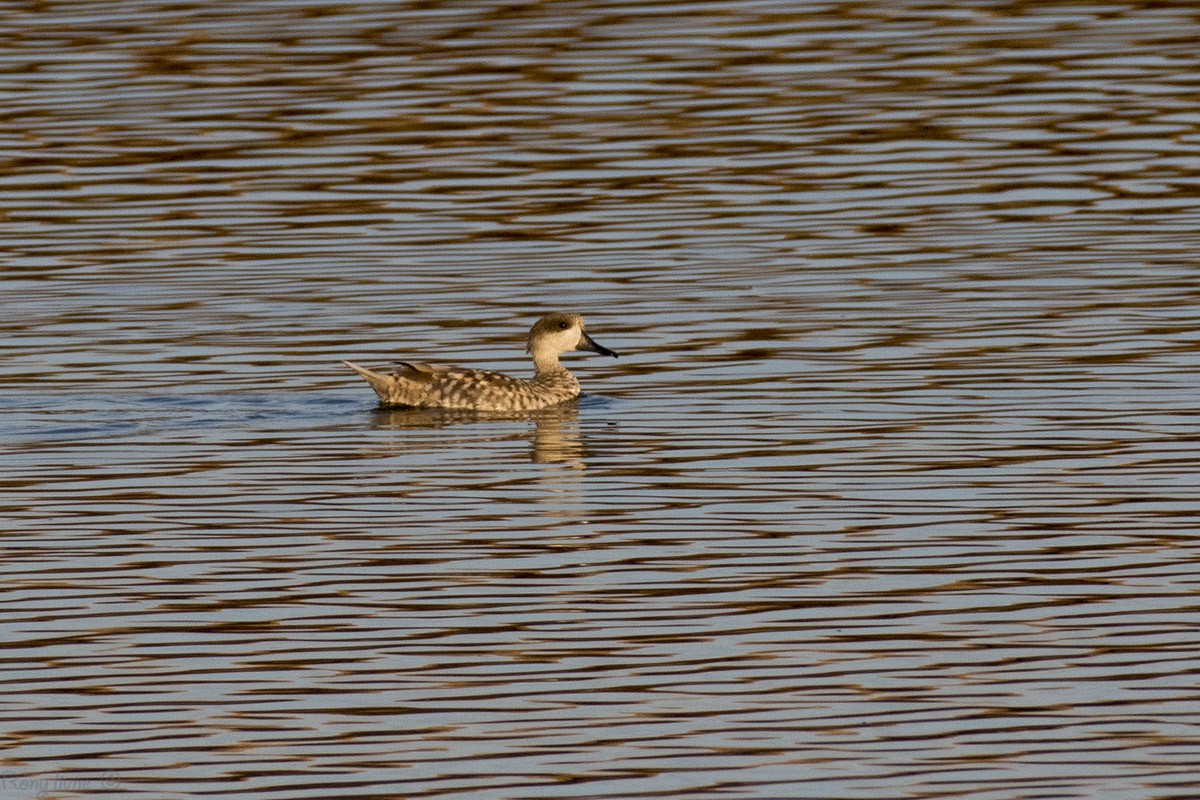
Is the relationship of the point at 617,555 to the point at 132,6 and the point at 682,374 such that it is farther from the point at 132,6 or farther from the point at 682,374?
the point at 132,6

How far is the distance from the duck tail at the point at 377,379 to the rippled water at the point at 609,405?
0.71 ft

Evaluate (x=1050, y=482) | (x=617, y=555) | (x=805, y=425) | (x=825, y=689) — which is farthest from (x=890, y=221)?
(x=825, y=689)

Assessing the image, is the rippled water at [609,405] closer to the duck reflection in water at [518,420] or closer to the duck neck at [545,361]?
the duck reflection in water at [518,420]

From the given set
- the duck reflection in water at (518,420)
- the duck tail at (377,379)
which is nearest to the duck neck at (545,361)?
the duck reflection in water at (518,420)

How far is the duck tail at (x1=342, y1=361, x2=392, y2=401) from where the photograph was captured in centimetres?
1590

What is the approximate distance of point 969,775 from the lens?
849cm

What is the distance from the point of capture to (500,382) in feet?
53.3

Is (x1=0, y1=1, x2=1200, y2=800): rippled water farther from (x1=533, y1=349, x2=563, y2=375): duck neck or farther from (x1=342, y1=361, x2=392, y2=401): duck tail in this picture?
(x1=533, y1=349, x2=563, y2=375): duck neck

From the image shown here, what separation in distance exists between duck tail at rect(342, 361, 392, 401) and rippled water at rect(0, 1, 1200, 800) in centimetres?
22

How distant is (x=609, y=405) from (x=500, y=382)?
2.09ft

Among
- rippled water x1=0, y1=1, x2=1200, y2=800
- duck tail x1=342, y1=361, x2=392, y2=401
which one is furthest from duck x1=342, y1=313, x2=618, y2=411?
rippled water x1=0, y1=1, x2=1200, y2=800

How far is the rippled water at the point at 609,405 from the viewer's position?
9172mm

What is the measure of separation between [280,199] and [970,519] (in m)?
11.3

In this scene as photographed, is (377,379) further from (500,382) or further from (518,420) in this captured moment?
(518,420)
